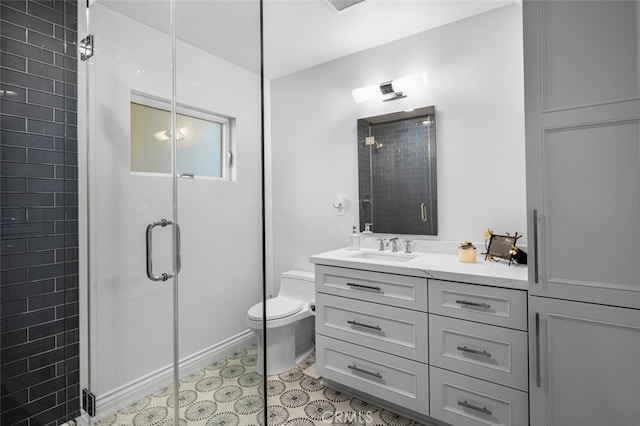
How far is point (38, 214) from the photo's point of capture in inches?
64.2

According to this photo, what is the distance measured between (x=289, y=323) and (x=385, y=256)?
812 millimetres

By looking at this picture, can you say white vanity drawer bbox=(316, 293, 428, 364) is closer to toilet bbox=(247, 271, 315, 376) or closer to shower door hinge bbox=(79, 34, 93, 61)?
toilet bbox=(247, 271, 315, 376)

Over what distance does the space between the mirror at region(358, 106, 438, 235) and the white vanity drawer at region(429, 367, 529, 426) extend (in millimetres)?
971

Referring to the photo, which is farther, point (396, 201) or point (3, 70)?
point (396, 201)

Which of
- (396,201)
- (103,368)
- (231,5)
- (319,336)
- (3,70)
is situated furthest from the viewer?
(396,201)

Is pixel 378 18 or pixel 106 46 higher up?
pixel 378 18

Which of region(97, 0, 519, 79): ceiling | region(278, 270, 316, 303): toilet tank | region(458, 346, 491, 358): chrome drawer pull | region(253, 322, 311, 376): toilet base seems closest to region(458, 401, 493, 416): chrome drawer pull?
region(458, 346, 491, 358): chrome drawer pull

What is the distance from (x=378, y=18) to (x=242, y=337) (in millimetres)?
2120

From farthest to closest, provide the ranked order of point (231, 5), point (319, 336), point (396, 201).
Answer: point (396, 201) → point (319, 336) → point (231, 5)

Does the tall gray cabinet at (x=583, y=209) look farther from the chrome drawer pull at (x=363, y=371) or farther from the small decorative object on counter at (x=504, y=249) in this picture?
the chrome drawer pull at (x=363, y=371)

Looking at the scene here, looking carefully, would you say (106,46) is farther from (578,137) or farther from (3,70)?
(578,137)

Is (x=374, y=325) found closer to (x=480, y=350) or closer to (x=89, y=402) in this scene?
(x=480, y=350)

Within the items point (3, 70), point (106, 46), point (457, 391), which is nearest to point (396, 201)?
point (457, 391)

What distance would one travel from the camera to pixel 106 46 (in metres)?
1.62
